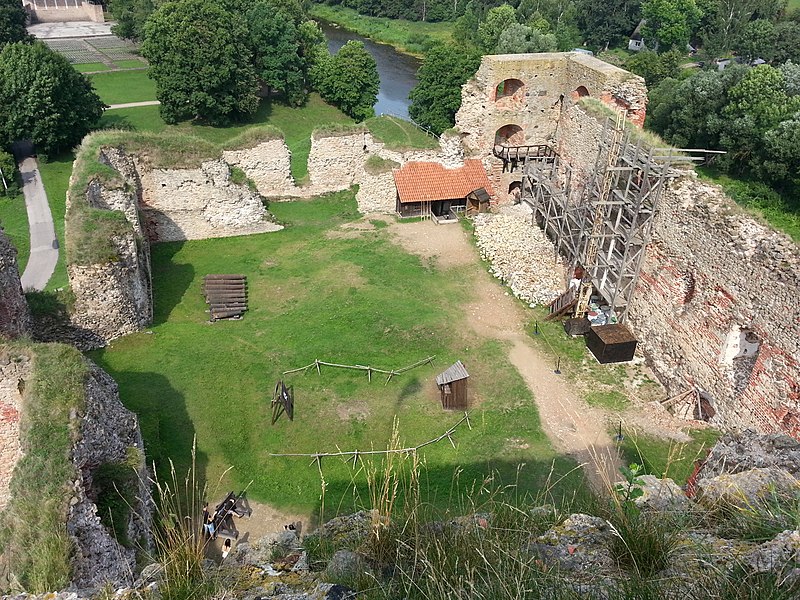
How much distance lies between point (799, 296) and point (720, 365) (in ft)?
8.87


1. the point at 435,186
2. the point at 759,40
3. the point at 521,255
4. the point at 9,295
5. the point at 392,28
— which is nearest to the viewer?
the point at 9,295

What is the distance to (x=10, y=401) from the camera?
928 centimetres

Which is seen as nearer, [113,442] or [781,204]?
[113,442]

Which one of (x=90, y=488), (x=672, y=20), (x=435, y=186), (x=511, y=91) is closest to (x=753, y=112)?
(x=511, y=91)

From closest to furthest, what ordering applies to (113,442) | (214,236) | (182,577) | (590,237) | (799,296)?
1. (182,577)
2. (113,442)
3. (799,296)
4. (590,237)
5. (214,236)

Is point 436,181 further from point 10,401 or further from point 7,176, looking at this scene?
point 7,176

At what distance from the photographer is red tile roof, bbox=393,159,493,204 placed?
22125mm

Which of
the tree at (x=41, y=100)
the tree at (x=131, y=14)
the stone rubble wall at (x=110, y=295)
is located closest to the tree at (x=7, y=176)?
the tree at (x=41, y=100)

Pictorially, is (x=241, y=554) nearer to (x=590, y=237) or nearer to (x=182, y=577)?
(x=182, y=577)

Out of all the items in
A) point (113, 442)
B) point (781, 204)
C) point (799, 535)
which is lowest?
point (781, 204)

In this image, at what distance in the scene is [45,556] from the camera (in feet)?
19.8

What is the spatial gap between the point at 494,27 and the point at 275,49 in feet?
60.4

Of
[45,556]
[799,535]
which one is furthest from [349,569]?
[45,556]

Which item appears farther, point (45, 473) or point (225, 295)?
point (225, 295)
